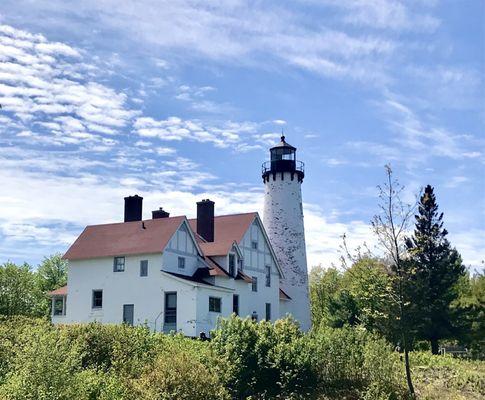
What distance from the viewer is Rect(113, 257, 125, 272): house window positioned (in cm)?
3738

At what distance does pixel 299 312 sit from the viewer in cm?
4703

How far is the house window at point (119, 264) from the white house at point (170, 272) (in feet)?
0.19

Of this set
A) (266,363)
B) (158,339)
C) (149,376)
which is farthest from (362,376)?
(149,376)

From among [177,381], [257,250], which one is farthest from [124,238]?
[177,381]

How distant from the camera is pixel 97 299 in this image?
38.2 m

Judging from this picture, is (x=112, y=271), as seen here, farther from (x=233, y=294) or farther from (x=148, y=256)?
(x=233, y=294)

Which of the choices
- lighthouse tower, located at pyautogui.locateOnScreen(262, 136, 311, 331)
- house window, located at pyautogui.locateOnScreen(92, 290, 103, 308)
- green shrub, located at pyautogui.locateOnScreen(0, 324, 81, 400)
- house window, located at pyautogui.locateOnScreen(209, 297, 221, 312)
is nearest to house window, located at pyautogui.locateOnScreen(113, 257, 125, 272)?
house window, located at pyautogui.locateOnScreen(92, 290, 103, 308)

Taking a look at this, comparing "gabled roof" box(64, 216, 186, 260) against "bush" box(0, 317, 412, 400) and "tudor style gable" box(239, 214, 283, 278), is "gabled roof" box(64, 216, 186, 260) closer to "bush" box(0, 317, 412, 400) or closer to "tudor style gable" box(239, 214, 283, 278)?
"tudor style gable" box(239, 214, 283, 278)

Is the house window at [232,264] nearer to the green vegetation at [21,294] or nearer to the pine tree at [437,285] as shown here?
the pine tree at [437,285]

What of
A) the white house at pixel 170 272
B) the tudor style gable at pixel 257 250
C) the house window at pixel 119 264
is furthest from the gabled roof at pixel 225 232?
the house window at pixel 119 264

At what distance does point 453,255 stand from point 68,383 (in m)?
30.8

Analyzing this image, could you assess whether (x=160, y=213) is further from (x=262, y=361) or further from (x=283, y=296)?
(x=262, y=361)

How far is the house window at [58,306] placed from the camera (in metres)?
41.3

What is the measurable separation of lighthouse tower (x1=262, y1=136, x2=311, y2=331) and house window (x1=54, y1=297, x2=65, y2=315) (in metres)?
15.2
